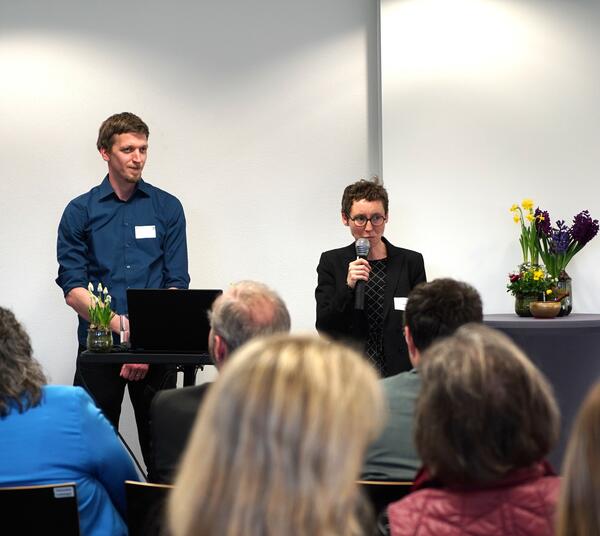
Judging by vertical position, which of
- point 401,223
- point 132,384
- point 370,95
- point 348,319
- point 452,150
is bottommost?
point 132,384

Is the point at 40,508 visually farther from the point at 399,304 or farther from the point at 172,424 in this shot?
the point at 399,304

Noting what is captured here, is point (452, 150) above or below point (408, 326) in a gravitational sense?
above

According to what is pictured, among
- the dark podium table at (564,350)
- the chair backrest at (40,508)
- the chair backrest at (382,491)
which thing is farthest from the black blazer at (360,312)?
the chair backrest at (40,508)

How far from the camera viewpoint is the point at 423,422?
5.04ft

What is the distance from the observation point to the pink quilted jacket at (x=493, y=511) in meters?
1.52

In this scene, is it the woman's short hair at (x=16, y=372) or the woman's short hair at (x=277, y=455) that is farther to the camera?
the woman's short hair at (x=16, y=372)

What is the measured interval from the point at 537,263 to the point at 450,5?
5.07 feet

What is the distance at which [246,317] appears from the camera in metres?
2.32

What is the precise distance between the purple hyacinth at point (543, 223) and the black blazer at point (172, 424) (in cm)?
296

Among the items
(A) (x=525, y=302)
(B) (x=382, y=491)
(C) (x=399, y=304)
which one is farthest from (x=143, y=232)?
(B) (x=382, y=491)

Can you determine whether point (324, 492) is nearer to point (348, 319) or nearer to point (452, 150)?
point (348, 319)

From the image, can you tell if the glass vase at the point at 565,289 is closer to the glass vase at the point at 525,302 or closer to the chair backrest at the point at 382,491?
the glass vase at the point at 525,302

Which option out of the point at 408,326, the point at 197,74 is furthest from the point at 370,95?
the point at 408,326

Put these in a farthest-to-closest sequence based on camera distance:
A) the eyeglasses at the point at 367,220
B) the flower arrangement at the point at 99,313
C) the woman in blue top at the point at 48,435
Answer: the eyeglasses at the point at 367,220 → the flower arrangement at the point at 99,313 → the woman in blue top at the point at 48,435
